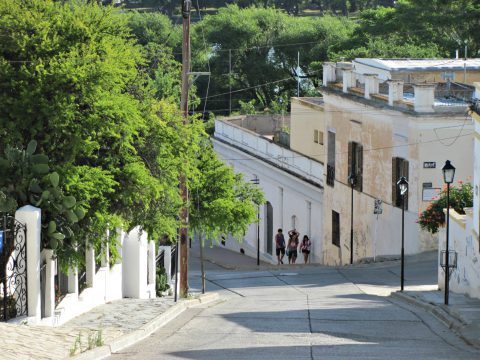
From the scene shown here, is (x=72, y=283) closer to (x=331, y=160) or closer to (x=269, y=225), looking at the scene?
(x=331, y=160)

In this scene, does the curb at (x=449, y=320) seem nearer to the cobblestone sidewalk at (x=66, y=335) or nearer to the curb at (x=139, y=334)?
the curb at (x=139, y=334)

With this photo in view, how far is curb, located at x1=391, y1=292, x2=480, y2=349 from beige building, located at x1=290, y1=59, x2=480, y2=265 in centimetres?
1265

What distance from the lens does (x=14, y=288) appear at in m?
20.0

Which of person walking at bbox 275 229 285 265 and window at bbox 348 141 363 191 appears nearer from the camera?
window at bbox 348 141 363 191

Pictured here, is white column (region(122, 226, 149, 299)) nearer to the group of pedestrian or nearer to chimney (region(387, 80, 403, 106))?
chimney (region(387, 80, 403, 106))

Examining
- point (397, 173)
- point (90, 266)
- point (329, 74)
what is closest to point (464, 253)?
point (90, 266)

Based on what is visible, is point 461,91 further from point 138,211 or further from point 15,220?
point 15,220

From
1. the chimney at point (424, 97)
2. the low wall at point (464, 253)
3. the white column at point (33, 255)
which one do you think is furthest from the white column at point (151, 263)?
the chimney at point (424, 97)

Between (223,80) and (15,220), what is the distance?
7085 centimetres

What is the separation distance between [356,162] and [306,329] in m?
27.6

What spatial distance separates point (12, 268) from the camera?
19859 millimetres

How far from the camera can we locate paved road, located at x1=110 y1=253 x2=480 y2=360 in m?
17.8

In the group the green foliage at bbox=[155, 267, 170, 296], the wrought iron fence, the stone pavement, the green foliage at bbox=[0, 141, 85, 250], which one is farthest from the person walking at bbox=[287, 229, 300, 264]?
the green foliage at bbox=[0, 141, 85, 250]

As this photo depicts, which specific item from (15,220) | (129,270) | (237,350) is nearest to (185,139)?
(129,270)
